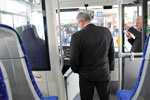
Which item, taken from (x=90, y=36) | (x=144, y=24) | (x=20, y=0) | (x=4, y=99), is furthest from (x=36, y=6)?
(x=144, y=24)

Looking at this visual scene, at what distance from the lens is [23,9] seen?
1.87m

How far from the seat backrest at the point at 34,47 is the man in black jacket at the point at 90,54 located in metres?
0.40

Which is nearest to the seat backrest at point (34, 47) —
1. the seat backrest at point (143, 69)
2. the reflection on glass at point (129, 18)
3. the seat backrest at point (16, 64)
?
the seat backrest at point (16, 64)

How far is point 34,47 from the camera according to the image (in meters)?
1.82

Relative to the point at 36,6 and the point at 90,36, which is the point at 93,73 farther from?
the point at 36,6

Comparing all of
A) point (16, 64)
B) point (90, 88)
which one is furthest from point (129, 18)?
point (16, 64)

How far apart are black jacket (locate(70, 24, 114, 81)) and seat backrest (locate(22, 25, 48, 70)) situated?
0.40 meters

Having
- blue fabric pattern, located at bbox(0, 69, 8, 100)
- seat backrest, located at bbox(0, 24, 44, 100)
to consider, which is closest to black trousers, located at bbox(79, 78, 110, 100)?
seat backrest, located at bbox(0, 24, 44, 100)

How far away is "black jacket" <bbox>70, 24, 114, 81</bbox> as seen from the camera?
1.93m

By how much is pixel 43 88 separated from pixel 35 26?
745 millimetres

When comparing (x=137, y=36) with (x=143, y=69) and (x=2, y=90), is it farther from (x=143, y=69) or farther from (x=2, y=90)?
(x=2, y=90)

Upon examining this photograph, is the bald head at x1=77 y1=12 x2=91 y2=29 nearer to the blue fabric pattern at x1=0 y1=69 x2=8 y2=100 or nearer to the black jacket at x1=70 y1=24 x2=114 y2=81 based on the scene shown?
the black jacket at x1=70 y1=24 x2=114 y2=81

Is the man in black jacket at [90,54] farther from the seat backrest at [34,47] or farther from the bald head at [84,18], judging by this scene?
the seat backrest at [34,47]

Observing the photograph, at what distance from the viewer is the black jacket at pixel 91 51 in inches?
75.9
